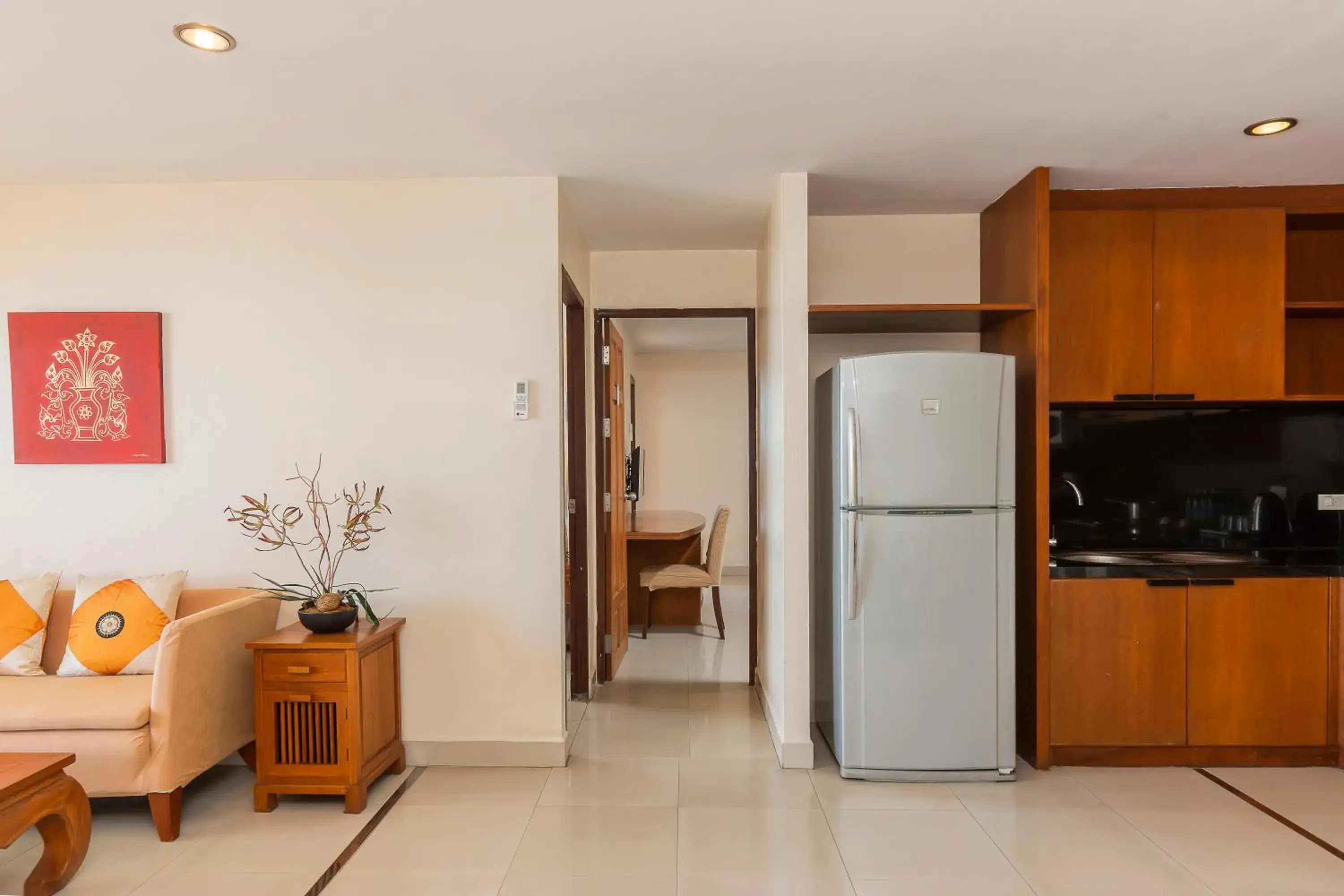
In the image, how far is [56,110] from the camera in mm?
2707

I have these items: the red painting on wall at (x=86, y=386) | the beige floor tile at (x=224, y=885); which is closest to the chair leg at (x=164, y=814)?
the beige floor tile at (x=224, y=885)

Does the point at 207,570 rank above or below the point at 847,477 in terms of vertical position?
below

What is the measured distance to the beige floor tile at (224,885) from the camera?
2.42m

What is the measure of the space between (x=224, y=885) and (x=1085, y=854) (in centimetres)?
266

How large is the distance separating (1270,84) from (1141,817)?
8.11ft

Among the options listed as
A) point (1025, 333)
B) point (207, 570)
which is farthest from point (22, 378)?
point (1025, 333)

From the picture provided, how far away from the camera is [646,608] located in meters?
5.90

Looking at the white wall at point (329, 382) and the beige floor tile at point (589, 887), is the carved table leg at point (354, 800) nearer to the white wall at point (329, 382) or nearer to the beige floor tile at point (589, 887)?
the white wall at point (329, 382)

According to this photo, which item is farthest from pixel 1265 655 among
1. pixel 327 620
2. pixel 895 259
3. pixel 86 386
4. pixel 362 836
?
pixel 86 386

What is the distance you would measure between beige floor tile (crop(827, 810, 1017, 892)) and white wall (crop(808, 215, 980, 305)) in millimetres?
2309

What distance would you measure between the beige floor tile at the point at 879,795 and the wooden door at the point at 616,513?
1805mm

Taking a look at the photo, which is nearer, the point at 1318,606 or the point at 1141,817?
the point at 1141,817

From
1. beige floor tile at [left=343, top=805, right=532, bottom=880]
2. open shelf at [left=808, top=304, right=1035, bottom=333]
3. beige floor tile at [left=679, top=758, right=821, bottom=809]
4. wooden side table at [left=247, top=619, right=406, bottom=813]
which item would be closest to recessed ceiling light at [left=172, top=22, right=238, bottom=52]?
wooden side table at [left=247, top=619, right=406, bottom=813]

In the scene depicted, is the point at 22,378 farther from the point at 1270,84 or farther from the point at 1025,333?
the point at 1270,84
